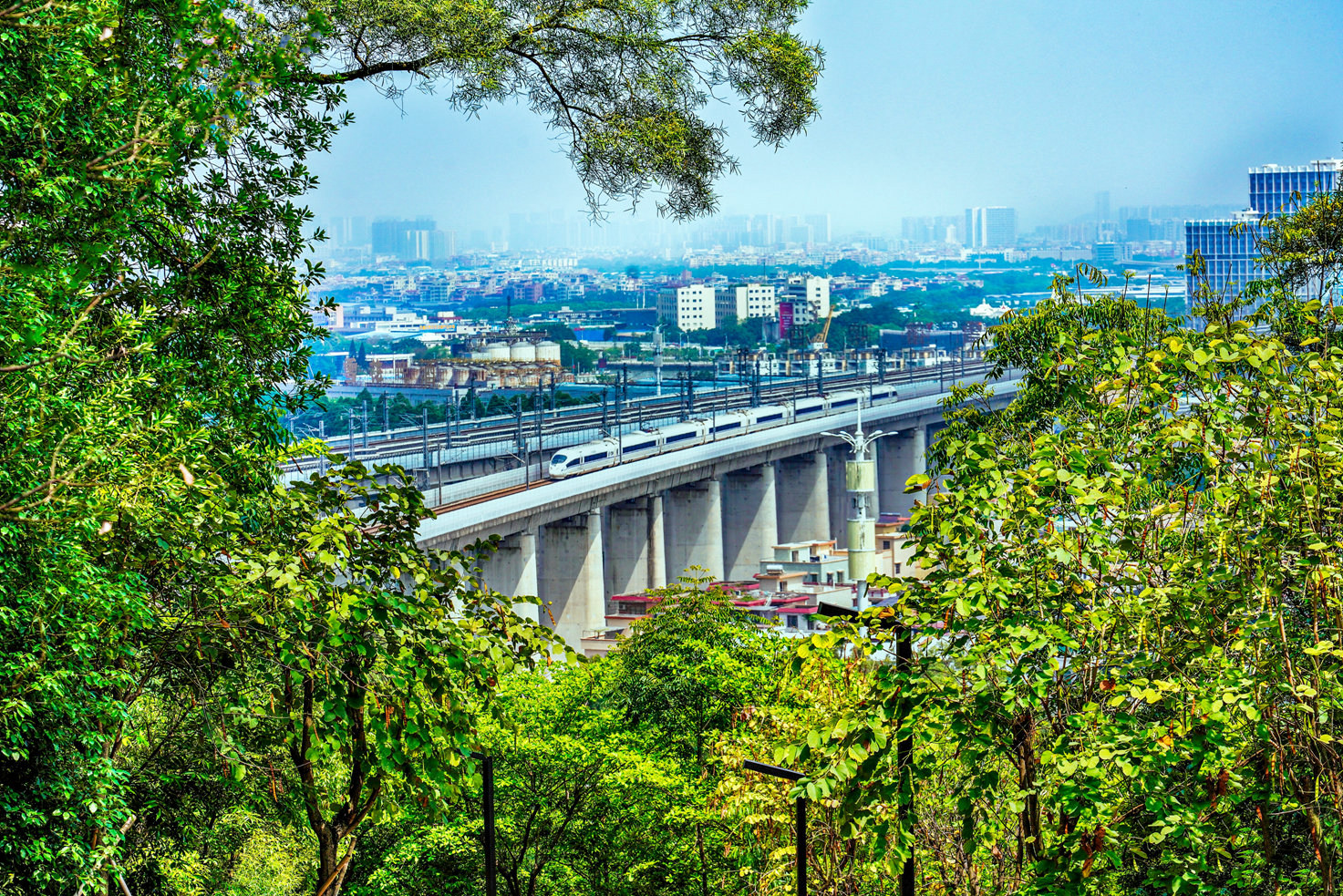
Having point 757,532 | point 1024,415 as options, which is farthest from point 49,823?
point 757,532

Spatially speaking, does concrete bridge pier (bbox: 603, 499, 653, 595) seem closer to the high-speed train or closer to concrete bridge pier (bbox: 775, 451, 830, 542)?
the high-speed train

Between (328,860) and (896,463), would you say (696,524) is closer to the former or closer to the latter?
(896,463)

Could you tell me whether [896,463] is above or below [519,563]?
below

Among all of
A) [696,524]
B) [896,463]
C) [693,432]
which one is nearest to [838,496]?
[896,463]

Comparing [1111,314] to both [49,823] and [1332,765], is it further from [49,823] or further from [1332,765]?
[49,823]

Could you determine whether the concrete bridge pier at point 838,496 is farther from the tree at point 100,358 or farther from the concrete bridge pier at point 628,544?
the tree at point 100,358

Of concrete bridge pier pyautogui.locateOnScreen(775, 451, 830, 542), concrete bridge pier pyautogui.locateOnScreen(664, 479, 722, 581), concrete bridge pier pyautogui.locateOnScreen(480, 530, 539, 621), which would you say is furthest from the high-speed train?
concrete bridge pier pyautogui.locateOnScreen(480, 530, 539, 621)

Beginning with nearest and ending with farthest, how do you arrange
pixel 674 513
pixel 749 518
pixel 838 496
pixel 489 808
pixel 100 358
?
pixel 100 358
pixel 489 808
pixel 674 513
pixel 749 518
pixel 838 496
